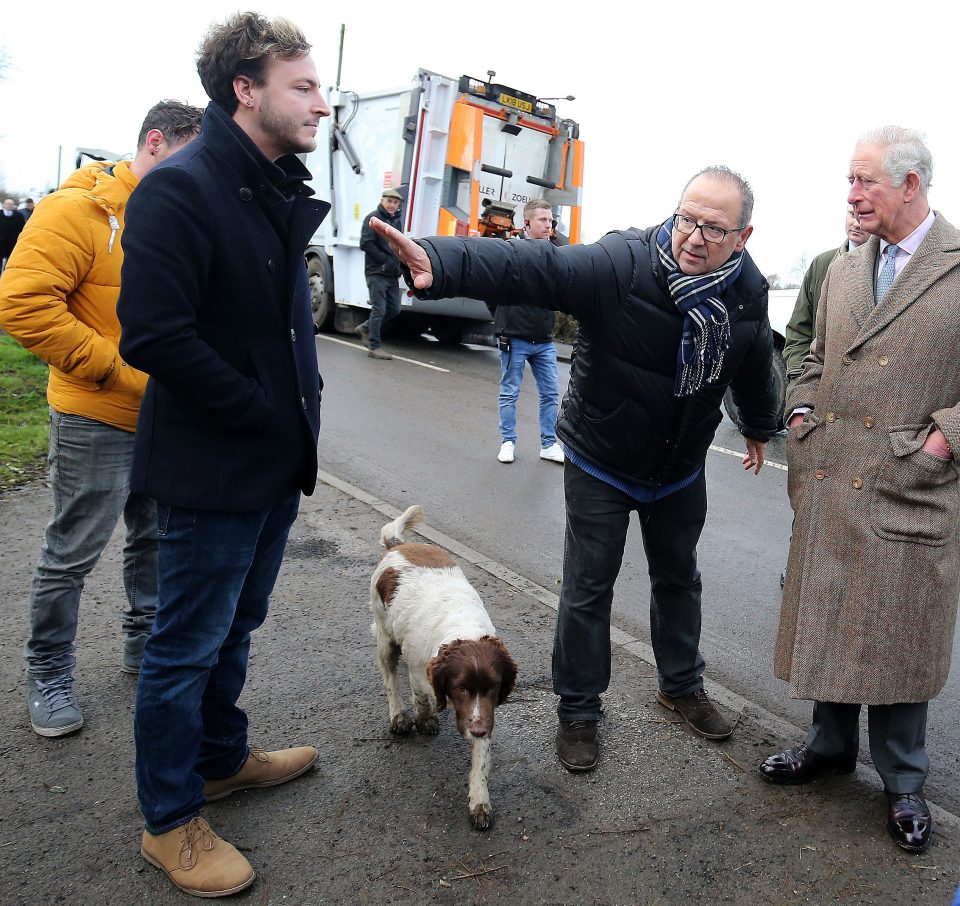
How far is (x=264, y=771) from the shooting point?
3152 mm

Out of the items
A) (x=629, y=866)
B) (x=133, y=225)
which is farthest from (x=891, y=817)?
(x=133, y=225)

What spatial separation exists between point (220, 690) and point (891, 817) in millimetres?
2317

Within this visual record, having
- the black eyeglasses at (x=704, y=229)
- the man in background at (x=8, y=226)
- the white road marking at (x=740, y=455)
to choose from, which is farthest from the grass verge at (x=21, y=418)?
the man in background at (x=8, y=226)

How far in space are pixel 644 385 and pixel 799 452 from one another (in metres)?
0.61

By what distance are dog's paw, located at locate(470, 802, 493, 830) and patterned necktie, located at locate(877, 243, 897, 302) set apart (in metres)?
2.20

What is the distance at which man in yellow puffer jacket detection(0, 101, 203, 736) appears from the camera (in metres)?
3.11

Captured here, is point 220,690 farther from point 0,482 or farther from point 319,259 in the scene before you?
point 319,259

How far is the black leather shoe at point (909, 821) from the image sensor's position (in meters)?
2.98

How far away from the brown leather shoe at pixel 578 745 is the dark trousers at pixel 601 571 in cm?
3

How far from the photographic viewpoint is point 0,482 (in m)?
6.24

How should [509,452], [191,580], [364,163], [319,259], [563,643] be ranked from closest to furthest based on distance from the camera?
[191,580]
[563,643]
[509,452]
[364,163]
[319,259]

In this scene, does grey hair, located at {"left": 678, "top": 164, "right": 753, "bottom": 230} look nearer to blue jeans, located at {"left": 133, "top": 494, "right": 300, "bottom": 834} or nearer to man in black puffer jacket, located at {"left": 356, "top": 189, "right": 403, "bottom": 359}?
blue jeans, located at {"left": 133, "top": 494, "right": 300, "bottom": 834}

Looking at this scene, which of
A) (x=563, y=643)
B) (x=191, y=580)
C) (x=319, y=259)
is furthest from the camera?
(x=319, y=259)

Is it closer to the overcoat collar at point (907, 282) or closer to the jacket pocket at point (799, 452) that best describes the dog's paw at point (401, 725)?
the jacket pocket at point (799, 452)
